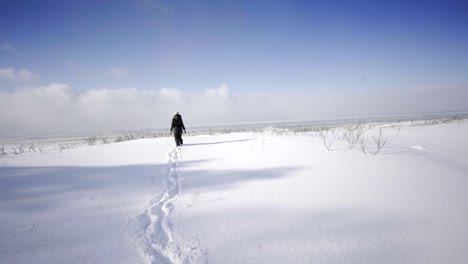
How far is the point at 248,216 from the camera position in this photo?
252 cm

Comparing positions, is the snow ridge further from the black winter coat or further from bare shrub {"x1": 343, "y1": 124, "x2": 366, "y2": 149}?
the black winter coat

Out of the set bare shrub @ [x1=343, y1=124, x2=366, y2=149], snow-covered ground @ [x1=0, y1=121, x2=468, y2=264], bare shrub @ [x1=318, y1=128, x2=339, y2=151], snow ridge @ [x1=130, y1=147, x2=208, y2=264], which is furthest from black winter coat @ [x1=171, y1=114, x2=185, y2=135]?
snow ridge @ [x1=130, y1=147, x2=208, y2=264]

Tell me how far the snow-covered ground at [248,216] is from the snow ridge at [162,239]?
1cm

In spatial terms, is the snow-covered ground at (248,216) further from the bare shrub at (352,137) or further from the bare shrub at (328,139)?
the bare shrub at (352,137)

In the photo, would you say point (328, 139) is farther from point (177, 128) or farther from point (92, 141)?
point (92, 141)

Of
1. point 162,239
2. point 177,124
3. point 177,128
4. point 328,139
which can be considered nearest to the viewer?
point 162,239

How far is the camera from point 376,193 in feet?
9.80

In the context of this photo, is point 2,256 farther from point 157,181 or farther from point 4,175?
point 4,175

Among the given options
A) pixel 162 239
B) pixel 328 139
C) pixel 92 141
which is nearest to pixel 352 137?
pixel 328 139

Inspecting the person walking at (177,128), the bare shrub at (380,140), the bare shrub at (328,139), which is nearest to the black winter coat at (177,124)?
the person walking at (177,128)

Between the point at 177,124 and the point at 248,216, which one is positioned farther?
the point at 177,124

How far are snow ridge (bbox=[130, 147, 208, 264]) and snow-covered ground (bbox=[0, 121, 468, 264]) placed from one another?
0.01 metres

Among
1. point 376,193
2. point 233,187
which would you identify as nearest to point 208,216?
point 233,187

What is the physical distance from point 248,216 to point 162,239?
0.97 metres
